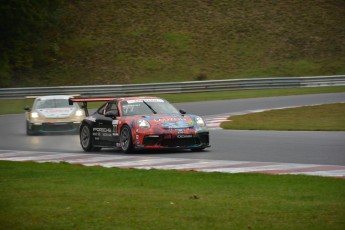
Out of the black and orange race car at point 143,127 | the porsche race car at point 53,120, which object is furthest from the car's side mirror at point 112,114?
the porsche race car at point 53,120

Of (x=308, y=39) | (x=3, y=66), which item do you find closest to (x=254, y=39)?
(x=308, y=39)

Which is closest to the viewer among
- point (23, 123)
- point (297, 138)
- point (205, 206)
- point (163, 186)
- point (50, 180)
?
point (205, 206)

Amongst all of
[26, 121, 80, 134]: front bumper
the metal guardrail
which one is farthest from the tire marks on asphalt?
the metal guardrail

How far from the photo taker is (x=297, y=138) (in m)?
20.5

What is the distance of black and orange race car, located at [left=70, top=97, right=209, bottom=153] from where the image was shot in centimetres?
1825

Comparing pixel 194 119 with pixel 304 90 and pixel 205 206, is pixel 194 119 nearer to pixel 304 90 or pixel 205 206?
pixel 205 206

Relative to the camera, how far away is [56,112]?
26.7m

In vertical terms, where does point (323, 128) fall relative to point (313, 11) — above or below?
below

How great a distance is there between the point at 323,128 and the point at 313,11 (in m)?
32.7

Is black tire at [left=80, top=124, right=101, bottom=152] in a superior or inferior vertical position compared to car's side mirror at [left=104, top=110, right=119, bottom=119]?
inferior

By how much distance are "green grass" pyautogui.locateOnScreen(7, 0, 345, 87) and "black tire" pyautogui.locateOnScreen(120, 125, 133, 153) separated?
28.3m

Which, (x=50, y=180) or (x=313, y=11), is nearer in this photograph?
(x=50, y=180)

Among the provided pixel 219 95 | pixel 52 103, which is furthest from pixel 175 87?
pixel 52 103

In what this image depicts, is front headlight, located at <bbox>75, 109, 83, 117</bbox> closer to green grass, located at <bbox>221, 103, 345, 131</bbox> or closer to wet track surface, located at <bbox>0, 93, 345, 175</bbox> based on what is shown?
wet track surface, located at <bbox>0, 93, 345, 175</bbox>
